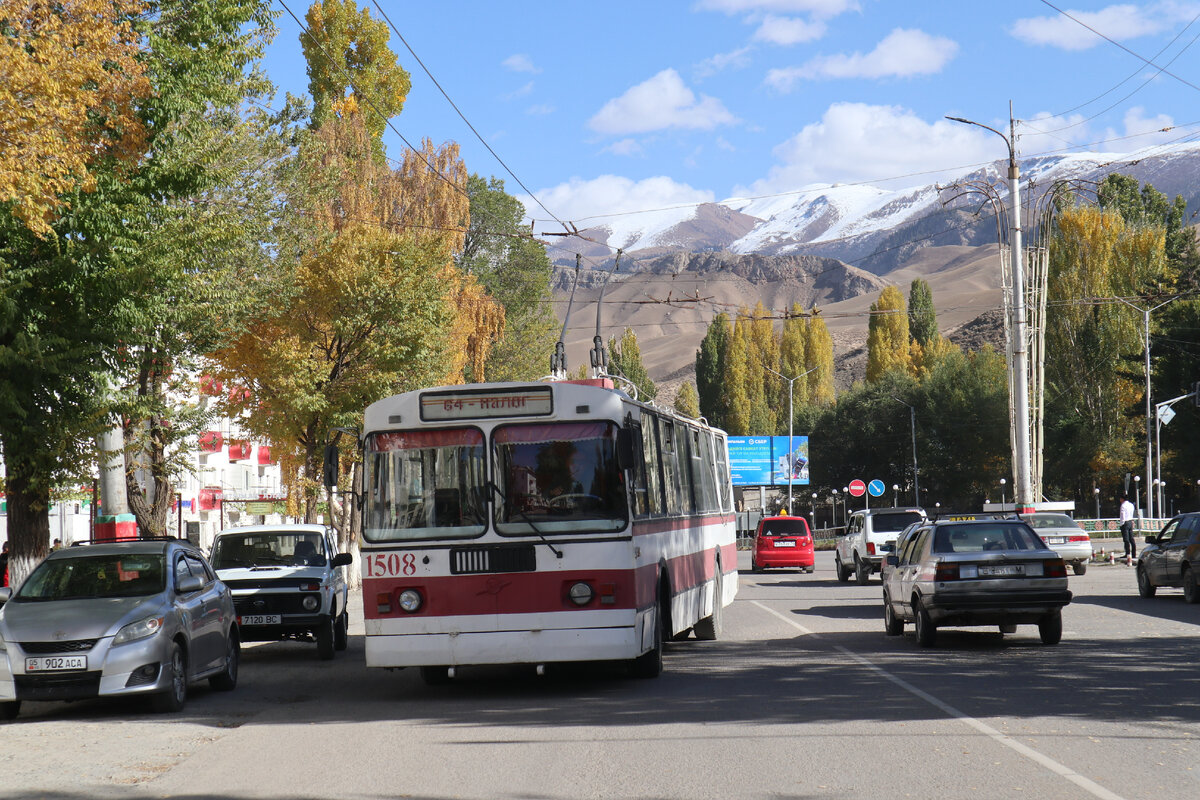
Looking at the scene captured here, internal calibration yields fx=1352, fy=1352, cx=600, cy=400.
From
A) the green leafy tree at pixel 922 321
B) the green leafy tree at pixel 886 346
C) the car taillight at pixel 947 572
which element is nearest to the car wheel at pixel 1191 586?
the car taillight at pixel 947 572

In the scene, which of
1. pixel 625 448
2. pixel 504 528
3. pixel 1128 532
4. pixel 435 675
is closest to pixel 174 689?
pixel 435 675

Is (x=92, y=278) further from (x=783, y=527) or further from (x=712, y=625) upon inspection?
(x=783, y=527)

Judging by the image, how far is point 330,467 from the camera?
12.8 m

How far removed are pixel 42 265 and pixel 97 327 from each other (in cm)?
101

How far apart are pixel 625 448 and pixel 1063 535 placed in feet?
73.3

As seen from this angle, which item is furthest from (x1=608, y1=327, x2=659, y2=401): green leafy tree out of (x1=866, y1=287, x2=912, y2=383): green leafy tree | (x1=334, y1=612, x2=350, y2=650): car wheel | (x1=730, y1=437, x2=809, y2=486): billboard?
(x1=334, y1=612, x2=350, y2=650): car wheel

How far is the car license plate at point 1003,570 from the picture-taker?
15.8 meters

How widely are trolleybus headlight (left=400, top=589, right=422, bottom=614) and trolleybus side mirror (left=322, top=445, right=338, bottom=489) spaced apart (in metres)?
1.21

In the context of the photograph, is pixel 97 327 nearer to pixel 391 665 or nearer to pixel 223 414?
pixel 391 665

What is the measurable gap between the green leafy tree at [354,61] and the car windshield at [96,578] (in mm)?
36346

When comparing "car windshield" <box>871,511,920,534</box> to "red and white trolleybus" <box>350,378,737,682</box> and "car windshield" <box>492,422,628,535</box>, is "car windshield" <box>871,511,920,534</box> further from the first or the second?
"car windshield" <box>492,422,628,535</box>

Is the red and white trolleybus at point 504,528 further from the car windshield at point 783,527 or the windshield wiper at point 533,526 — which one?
the car windshield at point 783,527

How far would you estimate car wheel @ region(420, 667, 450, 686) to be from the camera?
14008 mm

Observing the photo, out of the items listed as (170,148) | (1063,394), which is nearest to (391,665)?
(170,148)
